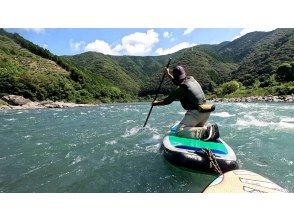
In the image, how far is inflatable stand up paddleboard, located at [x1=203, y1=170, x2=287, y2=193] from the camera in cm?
651

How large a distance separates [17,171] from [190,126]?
5.74m

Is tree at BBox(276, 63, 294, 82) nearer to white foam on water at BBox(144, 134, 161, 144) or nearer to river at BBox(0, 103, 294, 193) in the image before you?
river at BBox(0, 103, 294, 193)

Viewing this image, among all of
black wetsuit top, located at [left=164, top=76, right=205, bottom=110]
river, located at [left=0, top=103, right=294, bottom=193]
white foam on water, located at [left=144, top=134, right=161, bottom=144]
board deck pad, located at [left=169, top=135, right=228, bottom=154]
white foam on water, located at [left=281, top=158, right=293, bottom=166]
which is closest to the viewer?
river, located at [left=0, top=103, right=294, bottom=193]

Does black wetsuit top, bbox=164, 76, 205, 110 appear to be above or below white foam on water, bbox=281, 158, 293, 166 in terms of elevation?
above

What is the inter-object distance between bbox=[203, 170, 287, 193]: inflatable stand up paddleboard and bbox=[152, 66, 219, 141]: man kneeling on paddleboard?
9.54ft

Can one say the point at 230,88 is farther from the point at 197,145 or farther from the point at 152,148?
the point at 197,145

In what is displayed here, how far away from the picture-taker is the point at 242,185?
22.1 ft

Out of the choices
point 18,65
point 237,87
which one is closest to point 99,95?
point 18,65

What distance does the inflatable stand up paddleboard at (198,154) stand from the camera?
8.95 meters

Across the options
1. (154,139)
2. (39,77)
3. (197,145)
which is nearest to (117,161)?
(197,145)

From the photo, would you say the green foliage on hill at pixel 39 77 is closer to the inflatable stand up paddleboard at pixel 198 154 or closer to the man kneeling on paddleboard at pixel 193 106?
the man kneeling on paddleboard at pixel 193 106

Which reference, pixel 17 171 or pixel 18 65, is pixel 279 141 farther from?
pixel 18 65

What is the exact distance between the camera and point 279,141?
1450 centimetres

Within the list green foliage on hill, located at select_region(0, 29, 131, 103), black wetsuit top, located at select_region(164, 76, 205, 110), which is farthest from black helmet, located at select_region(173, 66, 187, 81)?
green foliage on hill, located at select_region(0, 29, 131, 103)
